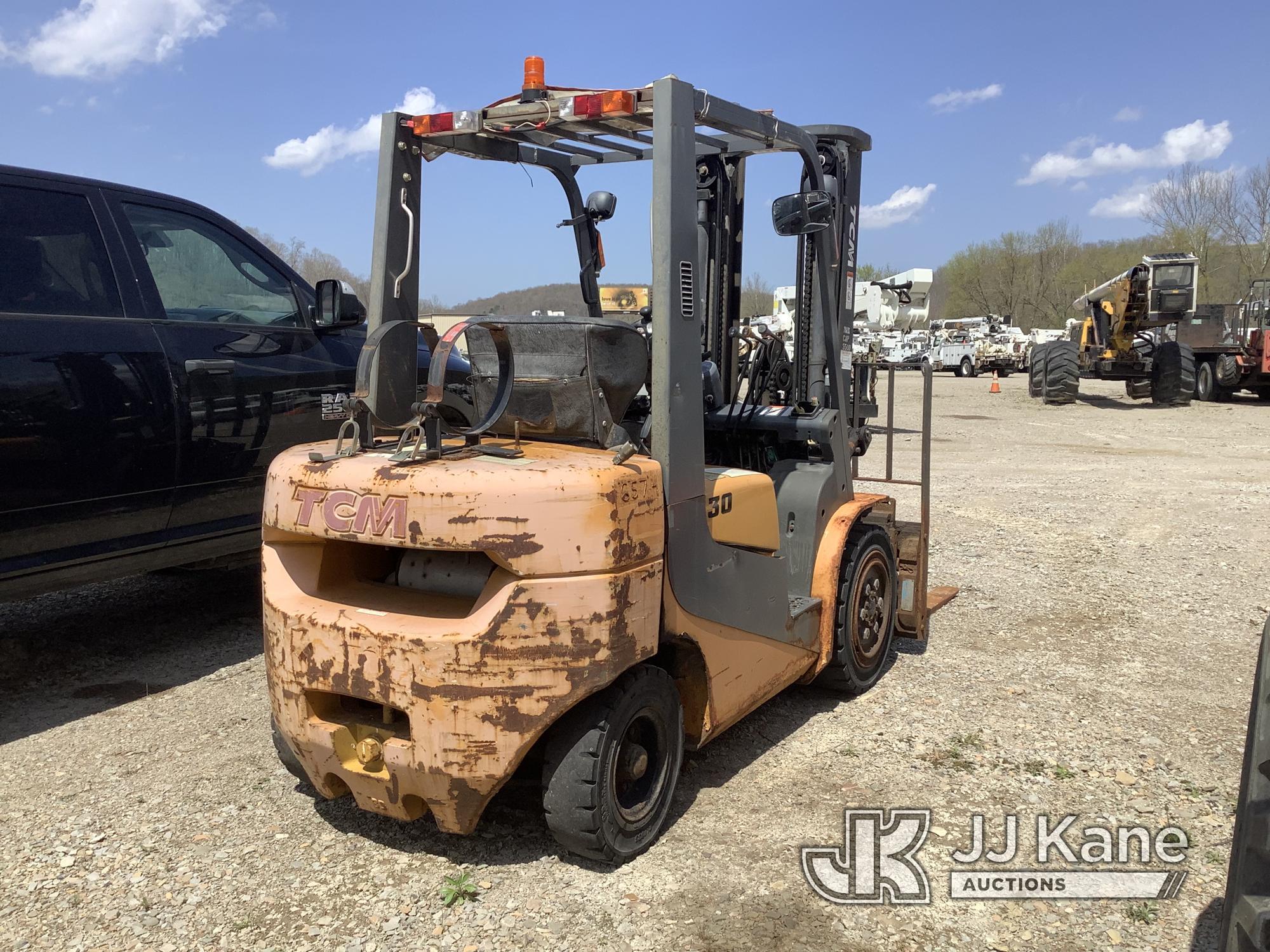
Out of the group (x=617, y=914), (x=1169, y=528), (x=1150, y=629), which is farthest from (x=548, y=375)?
(x=1169, y=528)

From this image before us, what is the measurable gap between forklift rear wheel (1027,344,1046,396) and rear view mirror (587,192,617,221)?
20992 mm

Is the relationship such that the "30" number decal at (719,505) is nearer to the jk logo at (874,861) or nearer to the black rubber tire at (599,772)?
the black rubber tire at (599,772)

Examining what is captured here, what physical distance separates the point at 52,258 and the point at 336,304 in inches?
51.6

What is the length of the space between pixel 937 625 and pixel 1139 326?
19.8m

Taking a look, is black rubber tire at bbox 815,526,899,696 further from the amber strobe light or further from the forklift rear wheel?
the forklift rear wheel

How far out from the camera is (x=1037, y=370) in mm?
24156

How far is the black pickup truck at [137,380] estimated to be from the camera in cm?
445

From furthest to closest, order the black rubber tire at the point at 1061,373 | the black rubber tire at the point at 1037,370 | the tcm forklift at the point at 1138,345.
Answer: the black rubber tire at the point at 1037,370 < the black rubber tire at the point at 1061,373 < the tcm forklift at the point at 1138,345

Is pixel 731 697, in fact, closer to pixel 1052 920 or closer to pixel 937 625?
pixel 1052 920

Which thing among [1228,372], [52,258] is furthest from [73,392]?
[1228,372]

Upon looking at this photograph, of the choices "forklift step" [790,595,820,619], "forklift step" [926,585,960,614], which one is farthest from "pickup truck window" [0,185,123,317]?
"forklift step" [926,585,960,614]

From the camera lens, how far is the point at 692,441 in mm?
3555

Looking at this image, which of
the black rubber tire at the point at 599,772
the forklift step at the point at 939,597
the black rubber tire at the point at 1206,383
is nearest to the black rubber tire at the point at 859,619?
the forklift step at the point at 939,597

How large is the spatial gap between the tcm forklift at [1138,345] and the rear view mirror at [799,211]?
823 inches
